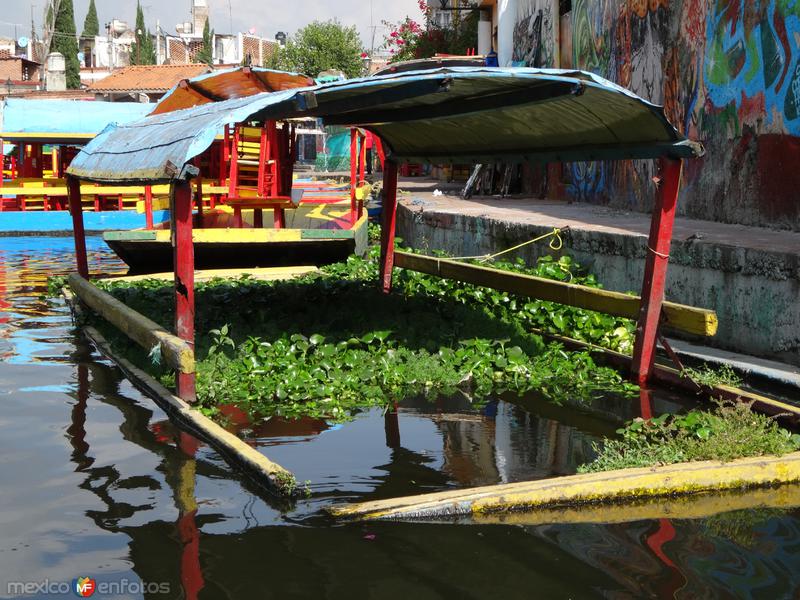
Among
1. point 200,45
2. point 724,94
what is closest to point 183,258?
point 724,94

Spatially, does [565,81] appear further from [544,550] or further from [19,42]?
[19,42]

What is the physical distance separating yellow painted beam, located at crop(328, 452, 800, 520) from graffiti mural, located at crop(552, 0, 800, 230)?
514cm

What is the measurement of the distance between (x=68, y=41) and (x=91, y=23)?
12000 millimetres

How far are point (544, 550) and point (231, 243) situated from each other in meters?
9.53

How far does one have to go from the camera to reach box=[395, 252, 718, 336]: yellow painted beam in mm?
6508

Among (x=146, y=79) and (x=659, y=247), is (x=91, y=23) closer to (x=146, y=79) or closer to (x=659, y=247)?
(x=146, y=79)

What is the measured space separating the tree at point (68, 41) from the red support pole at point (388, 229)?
58525 millimetres

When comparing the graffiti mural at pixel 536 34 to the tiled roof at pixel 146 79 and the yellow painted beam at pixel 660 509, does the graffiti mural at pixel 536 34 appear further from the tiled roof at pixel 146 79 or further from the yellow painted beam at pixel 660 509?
the tiled roof at pixel 146 79

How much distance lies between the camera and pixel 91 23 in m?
77.1

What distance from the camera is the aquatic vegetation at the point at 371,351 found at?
6.85 metres

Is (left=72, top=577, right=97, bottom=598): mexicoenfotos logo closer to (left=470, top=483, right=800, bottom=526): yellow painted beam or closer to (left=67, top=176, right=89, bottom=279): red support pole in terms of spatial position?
(left=470, top=483, right=800, bottom=526): yellow painted beam

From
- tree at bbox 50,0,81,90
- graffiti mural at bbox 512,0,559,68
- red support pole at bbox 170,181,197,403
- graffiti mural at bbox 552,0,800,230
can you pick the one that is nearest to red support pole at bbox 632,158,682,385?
red support pole at bbox 170,181,197,403

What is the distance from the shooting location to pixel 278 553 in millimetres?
4168

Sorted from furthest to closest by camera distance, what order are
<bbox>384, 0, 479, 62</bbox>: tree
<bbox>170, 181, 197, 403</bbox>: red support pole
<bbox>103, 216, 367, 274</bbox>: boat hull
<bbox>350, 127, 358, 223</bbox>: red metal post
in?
<bbox>384, 0, 479, 62</bbox>: tree
<bbox>350, 127, 358, 223</bbox>: red metal post
<bbox>103, 216, 367, 274</bbox>: boat hull
<bbox>170, 181, 197, 403</bbox>: red support pole
